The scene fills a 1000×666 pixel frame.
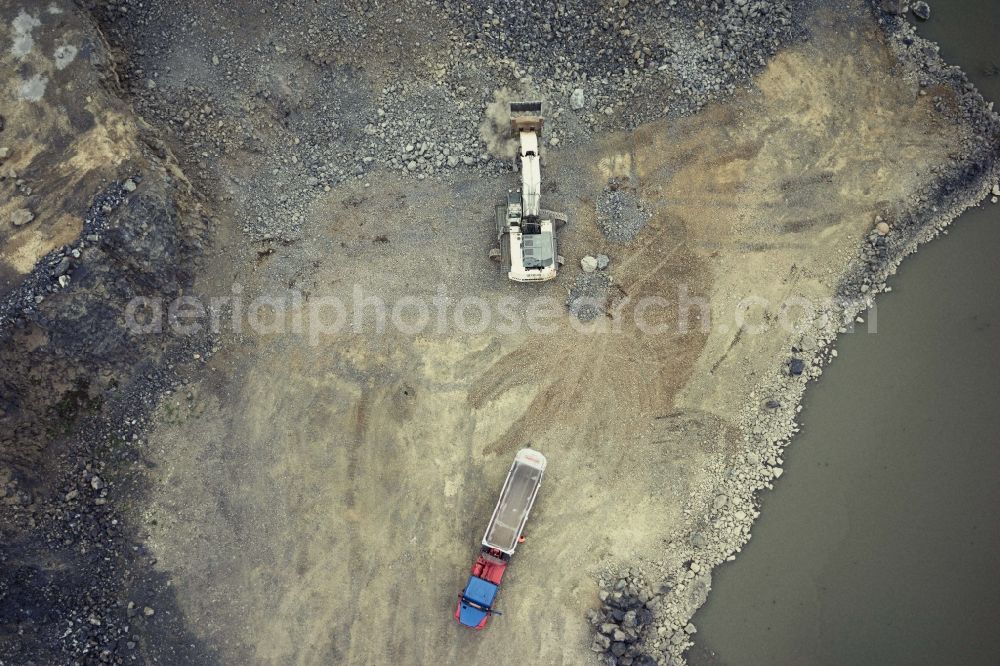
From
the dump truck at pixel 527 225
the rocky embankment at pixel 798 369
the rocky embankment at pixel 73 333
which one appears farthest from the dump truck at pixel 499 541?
the rocky embankment at pixel 73 333

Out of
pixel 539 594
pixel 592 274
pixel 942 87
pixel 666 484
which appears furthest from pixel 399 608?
pixel 942 87

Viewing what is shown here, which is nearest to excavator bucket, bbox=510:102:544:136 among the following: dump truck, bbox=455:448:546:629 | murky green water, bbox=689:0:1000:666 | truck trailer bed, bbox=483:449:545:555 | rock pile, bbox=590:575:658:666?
truck trailer bed, bbox=483:449:545:555

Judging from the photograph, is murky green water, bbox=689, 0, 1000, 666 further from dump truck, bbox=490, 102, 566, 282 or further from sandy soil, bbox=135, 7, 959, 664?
dump truck, bbox=490, 102, 566, 282

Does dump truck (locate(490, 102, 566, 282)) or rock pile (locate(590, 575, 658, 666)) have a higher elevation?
dump truck (locate(490, 102, 566, 282))

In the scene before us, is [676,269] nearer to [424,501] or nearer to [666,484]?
[666,484]

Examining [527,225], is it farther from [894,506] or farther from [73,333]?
[894,506]

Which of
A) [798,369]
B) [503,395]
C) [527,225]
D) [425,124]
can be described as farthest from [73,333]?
[798,369]
